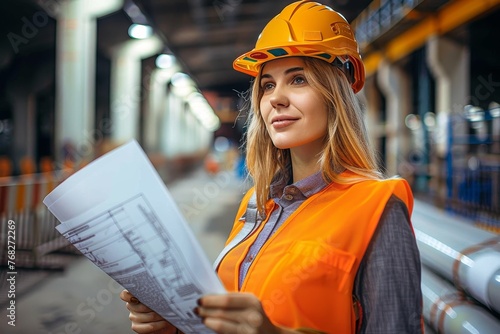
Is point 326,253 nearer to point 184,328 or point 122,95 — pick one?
point 184,328

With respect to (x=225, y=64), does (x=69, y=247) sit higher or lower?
lower

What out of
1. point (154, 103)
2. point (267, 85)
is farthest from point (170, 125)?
point (267, 85)

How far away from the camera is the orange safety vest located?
1.00 m

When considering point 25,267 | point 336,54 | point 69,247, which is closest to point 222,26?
point 69,247

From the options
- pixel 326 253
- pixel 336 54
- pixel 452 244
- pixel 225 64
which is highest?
pixel 225 64

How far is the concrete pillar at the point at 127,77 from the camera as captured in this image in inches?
577

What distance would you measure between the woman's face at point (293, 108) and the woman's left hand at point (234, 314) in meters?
0.47

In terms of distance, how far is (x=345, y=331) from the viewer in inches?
40.3

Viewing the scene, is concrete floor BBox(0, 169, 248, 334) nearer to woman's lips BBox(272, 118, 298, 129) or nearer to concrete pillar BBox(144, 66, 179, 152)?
woman's lips BBox(272, 118, 298, 129)

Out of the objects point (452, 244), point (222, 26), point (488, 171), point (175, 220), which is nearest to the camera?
point (175, 220)

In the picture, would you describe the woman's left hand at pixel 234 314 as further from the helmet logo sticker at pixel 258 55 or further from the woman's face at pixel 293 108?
the helmet logo sticker at pixel 258 55

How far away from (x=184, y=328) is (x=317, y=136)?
0.55 m

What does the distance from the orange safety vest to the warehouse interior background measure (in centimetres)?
36

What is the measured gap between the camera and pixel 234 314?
82cm
